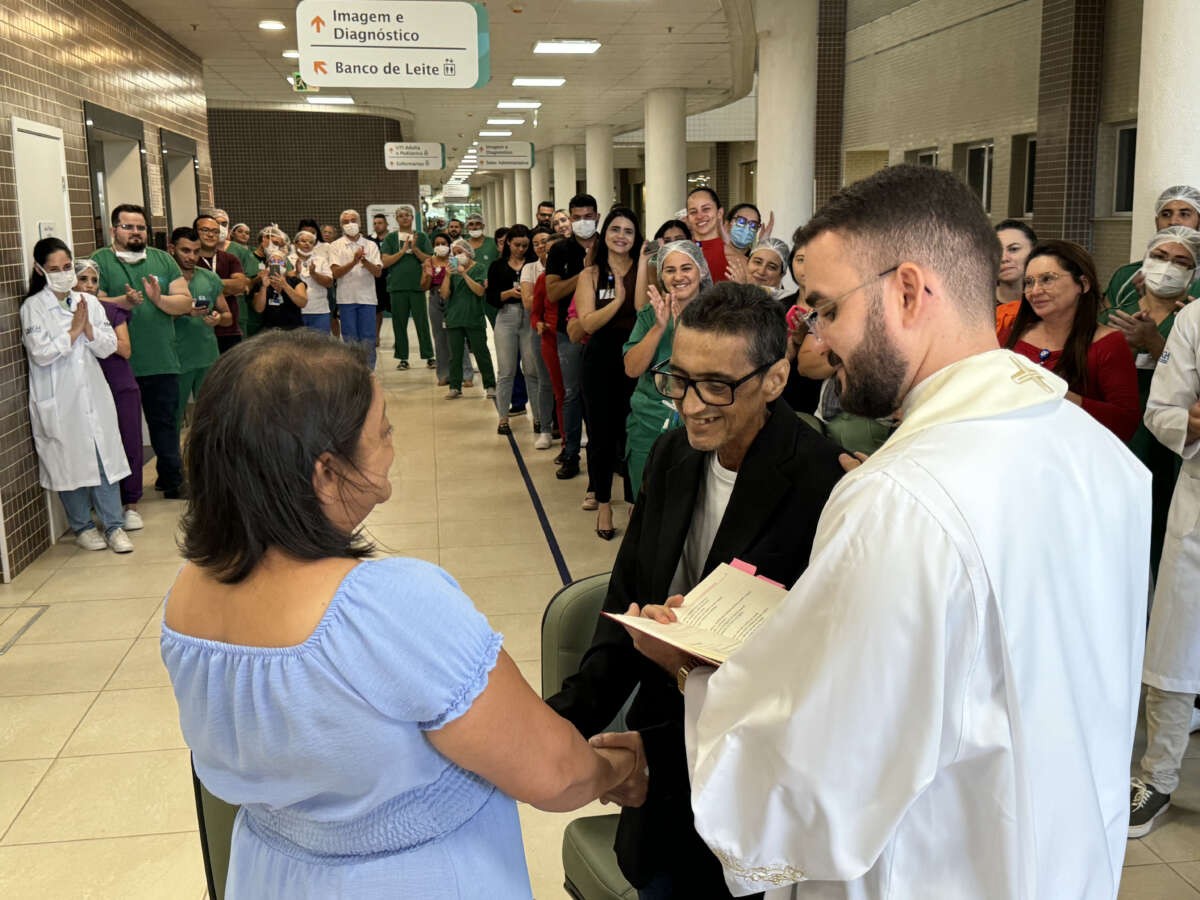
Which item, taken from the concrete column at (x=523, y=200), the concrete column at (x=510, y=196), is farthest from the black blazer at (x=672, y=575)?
the concrete column at (x=510, y=196)

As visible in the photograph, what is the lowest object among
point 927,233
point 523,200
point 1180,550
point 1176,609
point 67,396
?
point 1176,609

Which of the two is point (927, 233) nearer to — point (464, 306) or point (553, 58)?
point (464, 306)

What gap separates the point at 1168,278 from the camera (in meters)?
4.01

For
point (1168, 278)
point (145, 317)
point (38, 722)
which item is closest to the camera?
point (38, 722)

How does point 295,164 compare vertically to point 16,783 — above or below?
above

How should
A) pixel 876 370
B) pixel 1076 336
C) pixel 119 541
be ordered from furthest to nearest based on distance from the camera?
1. pixel 119 541
2. pixel 1076 336
3. pixel 876 370

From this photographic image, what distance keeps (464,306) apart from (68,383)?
504cm

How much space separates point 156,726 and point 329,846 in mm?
2866

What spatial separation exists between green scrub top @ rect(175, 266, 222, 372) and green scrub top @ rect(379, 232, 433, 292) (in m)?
4.68

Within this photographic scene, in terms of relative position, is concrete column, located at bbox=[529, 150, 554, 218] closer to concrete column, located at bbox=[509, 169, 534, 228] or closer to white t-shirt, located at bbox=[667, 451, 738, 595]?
concrete column, located at bbox=[509, 169, 534, 228]

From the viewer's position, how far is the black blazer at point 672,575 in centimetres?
175

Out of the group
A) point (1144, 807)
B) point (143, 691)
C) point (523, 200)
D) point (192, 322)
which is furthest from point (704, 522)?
point (523, 200)

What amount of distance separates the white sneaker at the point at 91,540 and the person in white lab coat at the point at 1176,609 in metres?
5.34

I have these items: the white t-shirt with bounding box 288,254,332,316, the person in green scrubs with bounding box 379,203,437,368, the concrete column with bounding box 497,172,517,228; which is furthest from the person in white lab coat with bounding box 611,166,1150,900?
the concrete column with bounding box 497,172,517,228
